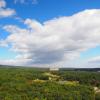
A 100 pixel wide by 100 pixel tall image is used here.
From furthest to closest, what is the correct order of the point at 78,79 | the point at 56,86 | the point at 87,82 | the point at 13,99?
the point at 78,79 → the point at 87,82 → the point at 56,86 → the point at 13,99

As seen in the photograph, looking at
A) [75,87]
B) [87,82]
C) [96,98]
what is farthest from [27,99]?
[87,82]

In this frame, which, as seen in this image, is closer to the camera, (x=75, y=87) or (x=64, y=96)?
(x=64, y=96)

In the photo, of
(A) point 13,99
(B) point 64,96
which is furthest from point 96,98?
(A) point 13,99

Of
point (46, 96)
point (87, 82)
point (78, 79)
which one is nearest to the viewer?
point (46, 96)

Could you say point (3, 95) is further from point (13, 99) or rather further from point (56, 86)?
point (56, 86)

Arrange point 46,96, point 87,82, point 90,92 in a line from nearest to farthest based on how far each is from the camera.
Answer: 1. point 46,96
2. point 90,92
3. point 87,82

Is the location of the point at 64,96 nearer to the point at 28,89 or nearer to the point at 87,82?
the point at 28,89

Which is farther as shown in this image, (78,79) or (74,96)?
(78,79)

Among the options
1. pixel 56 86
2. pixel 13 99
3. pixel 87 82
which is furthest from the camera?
pixel 87 82
